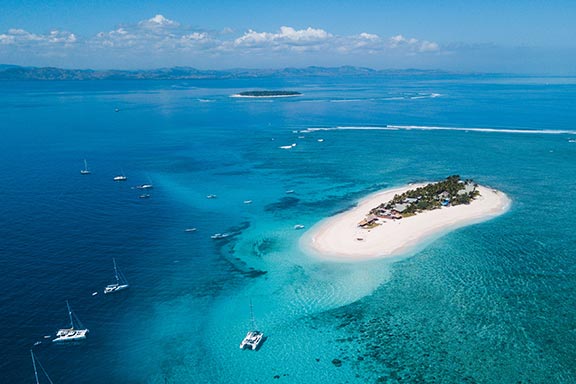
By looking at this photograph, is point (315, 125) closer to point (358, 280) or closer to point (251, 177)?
point (251, 177)

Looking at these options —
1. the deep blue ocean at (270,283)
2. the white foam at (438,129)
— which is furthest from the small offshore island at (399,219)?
the white foam at (438,129)

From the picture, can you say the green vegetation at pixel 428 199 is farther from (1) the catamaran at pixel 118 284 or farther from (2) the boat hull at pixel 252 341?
(1) the catamaran at pixel 118 284

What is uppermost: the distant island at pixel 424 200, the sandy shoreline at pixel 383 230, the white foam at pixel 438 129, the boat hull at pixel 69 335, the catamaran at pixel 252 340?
the white foam at pixel 438 129

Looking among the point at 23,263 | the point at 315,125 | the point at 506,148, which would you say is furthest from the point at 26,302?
the point at 315,125

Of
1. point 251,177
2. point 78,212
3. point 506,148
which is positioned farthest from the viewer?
point 506,148

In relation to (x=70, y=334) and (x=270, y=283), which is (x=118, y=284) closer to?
(x=70, y=334)

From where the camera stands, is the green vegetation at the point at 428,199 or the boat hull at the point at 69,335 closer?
the boat hull at the point at 69,335

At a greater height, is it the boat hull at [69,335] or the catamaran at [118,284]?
the catamaran at [118,284]

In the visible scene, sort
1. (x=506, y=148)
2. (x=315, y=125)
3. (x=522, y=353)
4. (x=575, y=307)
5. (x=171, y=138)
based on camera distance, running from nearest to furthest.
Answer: (x=522, y=353)
(x=575, y=307)
(x=506, y=148)
(x=171, y=138)
(x=315, y=125)
